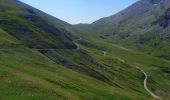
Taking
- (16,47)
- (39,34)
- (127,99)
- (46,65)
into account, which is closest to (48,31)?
(39,34)

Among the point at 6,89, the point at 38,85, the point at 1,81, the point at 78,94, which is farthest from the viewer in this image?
the point at 78,94

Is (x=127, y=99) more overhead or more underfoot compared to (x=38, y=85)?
more underfoot

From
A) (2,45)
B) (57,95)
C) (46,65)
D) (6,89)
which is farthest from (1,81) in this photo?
(2,45)

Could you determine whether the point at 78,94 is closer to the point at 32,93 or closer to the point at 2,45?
the point at 32,93

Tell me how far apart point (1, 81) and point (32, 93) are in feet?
17.4

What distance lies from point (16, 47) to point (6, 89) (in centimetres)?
6585

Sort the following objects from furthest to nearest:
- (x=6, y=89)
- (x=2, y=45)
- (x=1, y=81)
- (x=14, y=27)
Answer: (x=14, y=27), (x=2, y=45), (x=1, y=81), (x=6, y=89)

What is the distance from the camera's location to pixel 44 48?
148 metres

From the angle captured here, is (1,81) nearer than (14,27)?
Yes

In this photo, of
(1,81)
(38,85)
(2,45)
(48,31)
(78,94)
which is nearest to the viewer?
(1,81)

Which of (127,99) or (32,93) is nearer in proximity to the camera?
(32,93)

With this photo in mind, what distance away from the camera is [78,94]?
69.9 m

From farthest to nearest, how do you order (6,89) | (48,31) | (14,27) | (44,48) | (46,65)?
(48,31)
(14,27)
(44,48)
(46,65)
(6,89)

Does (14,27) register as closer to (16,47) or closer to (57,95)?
(16,47)
